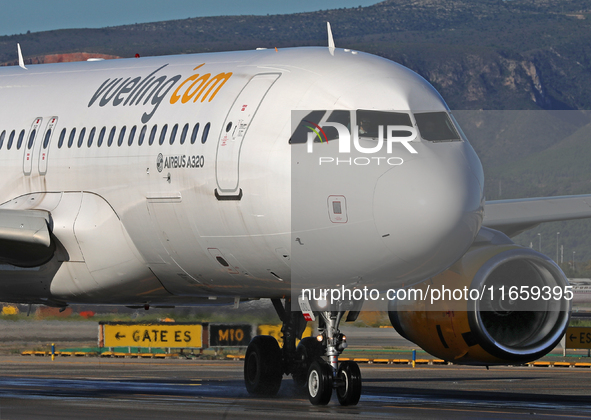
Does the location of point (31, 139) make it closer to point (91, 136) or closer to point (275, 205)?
point (91, 136)

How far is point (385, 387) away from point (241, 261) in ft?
23.1

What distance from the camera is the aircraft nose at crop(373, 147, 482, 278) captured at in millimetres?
12742

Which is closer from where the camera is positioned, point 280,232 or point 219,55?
point 280,232

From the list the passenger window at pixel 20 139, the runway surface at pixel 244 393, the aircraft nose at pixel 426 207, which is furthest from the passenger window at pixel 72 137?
the aircraft nose at pixel 426 207

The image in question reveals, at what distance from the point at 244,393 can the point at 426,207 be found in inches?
271

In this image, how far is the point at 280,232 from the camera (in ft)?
46.0

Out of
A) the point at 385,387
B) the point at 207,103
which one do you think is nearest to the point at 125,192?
the point at 207,103

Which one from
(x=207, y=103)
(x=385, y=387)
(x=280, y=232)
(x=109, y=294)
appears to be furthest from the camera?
(x=385, y=387)

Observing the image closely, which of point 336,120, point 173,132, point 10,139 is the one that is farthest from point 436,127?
point 10,139

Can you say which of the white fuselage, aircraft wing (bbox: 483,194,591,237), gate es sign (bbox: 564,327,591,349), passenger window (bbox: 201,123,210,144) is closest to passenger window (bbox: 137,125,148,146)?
the white fuselage

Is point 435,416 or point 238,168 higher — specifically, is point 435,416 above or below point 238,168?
below

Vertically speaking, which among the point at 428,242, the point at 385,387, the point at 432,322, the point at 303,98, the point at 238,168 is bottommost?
the point at 385,387

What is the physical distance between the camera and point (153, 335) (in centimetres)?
3250

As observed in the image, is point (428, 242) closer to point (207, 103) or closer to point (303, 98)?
point (303, 98)
